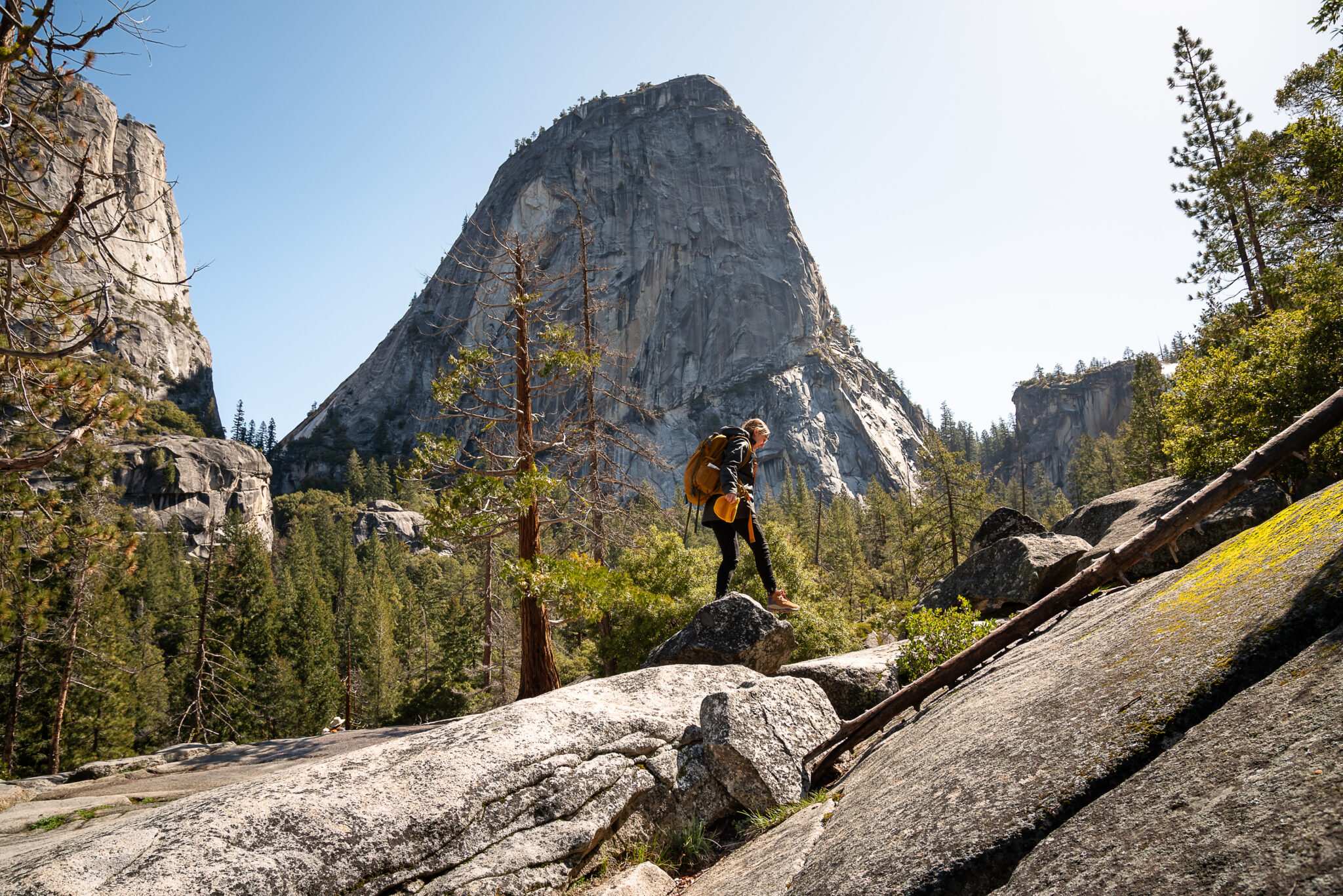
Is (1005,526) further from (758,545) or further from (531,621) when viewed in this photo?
(531,621)

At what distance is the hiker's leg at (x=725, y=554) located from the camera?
710 centimetres

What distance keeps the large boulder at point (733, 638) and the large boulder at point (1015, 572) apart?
1.75 metres

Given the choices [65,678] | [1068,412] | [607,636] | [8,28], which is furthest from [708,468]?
[1068,412]

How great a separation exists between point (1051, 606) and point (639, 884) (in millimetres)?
3245

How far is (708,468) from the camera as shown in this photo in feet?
22.9

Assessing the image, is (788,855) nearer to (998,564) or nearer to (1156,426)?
(998,564)

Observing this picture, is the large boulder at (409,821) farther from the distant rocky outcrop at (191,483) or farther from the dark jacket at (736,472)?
the distant rocky outcrop at (191,483)

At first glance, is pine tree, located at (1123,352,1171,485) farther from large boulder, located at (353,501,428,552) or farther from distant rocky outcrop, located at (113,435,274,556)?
distant rocky outcrop, located at (113,435,274,556)

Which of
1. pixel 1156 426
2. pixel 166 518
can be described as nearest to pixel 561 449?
pixel 1156 426

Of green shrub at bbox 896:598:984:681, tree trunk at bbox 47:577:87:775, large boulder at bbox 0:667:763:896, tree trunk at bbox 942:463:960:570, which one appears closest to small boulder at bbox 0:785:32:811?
large boulder at bbox 0:667:763:896

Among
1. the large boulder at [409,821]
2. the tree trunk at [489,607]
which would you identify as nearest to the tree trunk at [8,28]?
the large boulder at [409,821]

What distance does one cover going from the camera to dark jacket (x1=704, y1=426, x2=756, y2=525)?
21.6 feet

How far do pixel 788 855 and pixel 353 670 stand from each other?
52.1 meters

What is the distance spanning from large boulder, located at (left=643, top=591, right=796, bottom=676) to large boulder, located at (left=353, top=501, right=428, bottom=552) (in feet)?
275
